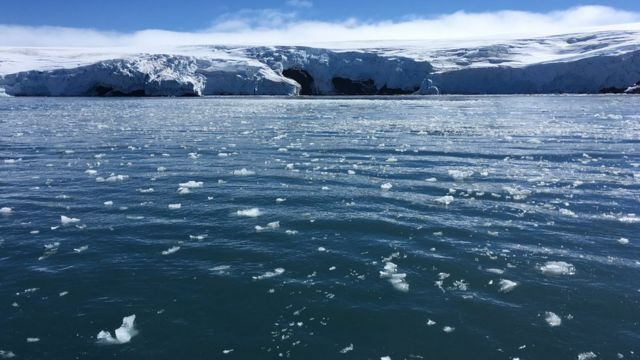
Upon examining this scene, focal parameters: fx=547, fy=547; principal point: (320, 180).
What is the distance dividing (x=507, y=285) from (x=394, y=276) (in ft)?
5.32

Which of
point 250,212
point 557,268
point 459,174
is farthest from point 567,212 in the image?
point 250,212

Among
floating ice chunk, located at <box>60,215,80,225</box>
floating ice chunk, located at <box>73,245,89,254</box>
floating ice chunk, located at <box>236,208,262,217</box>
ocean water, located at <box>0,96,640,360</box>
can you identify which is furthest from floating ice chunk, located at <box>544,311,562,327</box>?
floating ice chunk, located at <box>60,215,80,225</box>

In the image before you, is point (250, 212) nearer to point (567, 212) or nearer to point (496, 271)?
point (496, 271)

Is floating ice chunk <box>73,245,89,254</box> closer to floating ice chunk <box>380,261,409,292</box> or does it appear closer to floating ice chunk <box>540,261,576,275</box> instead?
floating ice chunk <box>380,261,409,292</box>

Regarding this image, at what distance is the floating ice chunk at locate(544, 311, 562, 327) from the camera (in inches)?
268

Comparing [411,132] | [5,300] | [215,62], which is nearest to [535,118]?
[411,132]

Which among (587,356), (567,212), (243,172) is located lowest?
(587,356)

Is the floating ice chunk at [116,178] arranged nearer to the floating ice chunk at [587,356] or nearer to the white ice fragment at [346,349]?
the white ice fragment at [346,349]

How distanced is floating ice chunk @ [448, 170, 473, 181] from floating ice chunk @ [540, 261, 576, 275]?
636 cm

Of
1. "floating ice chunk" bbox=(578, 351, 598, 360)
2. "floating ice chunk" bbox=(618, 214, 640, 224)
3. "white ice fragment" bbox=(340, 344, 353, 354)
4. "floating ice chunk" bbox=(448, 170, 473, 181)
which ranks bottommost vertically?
"floating ice chunk" bbox=(578, 351, 598, 360)

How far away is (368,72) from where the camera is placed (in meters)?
84.2

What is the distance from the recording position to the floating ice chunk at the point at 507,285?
7.79 metres

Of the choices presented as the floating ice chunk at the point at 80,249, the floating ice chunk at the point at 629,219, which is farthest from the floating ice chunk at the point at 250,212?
the floating ice chunk at the point at 629,219

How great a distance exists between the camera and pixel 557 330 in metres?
6.65
